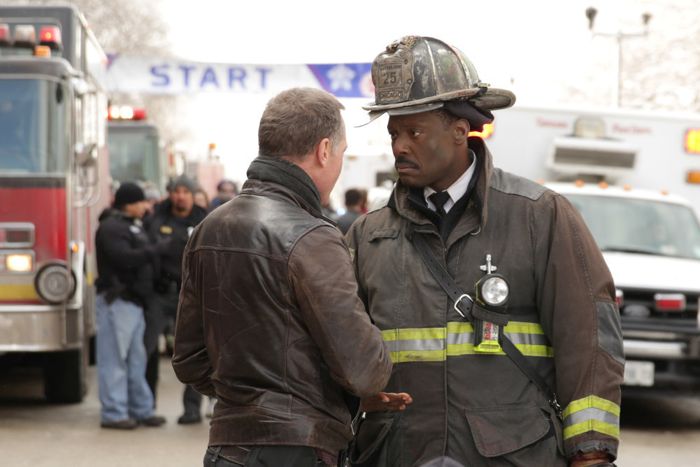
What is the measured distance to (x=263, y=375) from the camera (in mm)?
3500

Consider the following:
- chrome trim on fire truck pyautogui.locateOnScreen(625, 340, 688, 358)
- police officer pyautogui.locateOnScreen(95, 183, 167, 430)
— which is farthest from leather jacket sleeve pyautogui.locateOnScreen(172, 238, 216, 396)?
chrome trim on fire truck pyautogui.locateOnScreen(625, 340, 688, 358)

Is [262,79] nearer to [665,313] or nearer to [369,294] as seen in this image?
[665,313]

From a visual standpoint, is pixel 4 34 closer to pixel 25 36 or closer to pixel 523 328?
pixel 25 36

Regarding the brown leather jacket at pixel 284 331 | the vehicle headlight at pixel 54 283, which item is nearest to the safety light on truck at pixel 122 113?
the vehicle headlight at pixel 54 283

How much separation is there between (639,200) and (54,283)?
4982 mm

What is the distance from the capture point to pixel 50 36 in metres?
10.7

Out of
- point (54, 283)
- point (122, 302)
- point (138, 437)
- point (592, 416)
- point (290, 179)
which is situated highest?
point (290, 179)

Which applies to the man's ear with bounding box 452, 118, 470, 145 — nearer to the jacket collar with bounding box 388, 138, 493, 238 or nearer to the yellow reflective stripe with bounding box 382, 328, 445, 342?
the jacket collar with bounding box 388, 138, 493, 238

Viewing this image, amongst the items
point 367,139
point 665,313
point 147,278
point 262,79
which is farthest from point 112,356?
point 367,139

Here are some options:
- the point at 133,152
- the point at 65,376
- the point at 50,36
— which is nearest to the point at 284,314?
the point at 50,36

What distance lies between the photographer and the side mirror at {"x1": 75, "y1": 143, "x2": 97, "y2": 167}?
10.5m

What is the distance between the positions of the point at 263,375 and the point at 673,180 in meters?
9.60

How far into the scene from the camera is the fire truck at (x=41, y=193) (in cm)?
1000

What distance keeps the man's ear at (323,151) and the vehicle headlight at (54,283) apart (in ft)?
21.9
